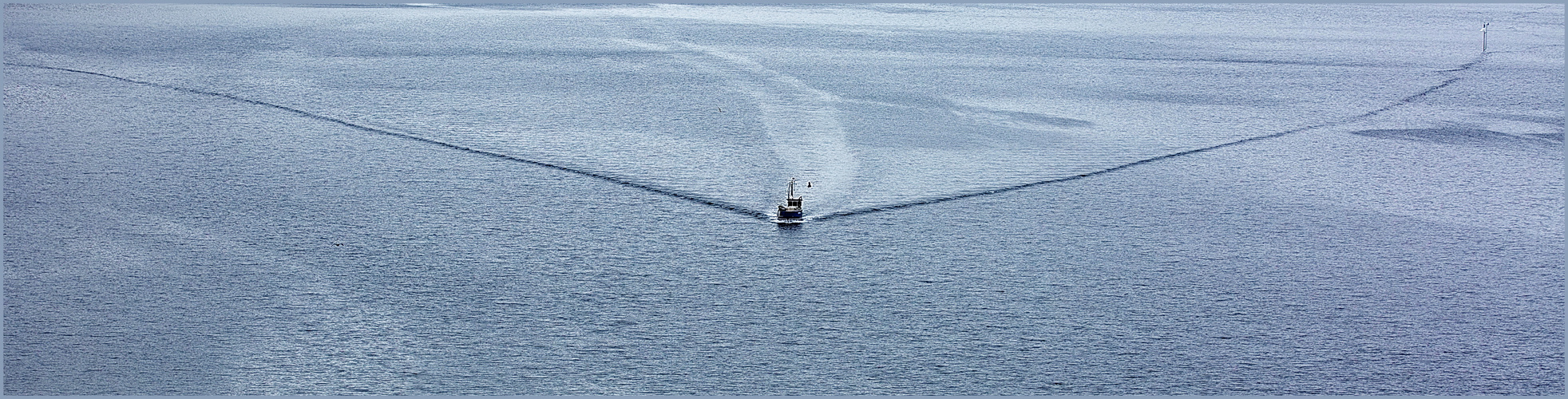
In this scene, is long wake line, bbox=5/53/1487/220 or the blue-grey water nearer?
the blue-grey water

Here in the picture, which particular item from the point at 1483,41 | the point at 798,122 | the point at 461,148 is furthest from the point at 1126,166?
the point at 1483,41

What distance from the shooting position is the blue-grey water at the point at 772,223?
645 centimetres

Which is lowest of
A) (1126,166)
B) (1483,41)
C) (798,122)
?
(1483,41)

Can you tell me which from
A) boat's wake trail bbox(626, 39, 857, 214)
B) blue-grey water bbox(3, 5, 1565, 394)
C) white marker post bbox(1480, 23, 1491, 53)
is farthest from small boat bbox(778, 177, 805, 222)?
white marker post bbox(1480, 23, 1491, 53)

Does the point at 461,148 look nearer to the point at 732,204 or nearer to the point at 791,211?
the point at 732,204

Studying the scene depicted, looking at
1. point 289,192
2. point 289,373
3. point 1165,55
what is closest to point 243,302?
point 289,373

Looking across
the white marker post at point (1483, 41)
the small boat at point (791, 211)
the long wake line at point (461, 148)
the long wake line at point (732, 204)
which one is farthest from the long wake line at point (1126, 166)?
the white marker post at point (1483, 41)

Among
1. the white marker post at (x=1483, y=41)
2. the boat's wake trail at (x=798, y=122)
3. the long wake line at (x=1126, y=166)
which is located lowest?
the white marker post at (x=1483, y=41)

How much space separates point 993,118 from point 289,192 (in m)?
5.21

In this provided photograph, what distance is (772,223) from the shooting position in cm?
Result: 861

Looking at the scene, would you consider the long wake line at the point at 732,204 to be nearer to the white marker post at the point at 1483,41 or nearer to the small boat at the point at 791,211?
the small boat at the point at 791,211

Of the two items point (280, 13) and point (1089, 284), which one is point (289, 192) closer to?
point (1089, 284)

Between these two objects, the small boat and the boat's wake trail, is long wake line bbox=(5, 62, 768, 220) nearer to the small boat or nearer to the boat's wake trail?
the small boat

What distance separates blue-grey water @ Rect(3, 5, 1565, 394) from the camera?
6445 millimetres
